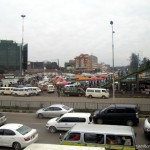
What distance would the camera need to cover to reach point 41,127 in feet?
69.6

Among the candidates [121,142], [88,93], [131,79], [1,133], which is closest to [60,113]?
[1,133]

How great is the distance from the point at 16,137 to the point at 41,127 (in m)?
5.95

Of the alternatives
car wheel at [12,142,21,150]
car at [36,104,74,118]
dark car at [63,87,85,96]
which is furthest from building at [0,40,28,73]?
car wheel at [12,142,21,150]

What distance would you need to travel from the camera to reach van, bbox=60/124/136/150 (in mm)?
12609

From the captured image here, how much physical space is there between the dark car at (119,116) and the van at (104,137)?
7222 millimetres

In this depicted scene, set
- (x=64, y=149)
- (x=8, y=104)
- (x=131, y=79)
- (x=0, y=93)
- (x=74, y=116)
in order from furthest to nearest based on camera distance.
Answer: (x=131, y=79) → (x=0, y=93) → (x=8, y=104) → (x=74, y=116) → (x=64, y=149)

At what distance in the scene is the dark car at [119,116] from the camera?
20.8 meters

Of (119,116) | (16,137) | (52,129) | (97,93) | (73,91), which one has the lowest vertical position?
(52,129)

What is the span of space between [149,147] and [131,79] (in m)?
36.5

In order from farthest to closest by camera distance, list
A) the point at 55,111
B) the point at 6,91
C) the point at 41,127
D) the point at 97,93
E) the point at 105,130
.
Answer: the point at 6,91
the point at 97,93
the point at 55,111
the point at 41,127
the point at 105,130

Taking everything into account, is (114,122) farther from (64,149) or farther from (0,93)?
(0,93)

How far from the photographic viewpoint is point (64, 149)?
9.77 meters

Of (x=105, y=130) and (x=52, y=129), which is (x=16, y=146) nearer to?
(x=52, y=129)

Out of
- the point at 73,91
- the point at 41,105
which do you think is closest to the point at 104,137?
the point at 41,105
